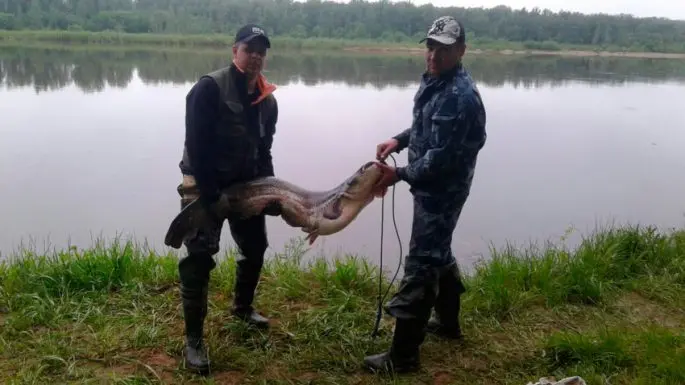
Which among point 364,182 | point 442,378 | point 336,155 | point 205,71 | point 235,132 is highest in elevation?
point 205,71

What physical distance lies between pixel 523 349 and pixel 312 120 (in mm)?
11785

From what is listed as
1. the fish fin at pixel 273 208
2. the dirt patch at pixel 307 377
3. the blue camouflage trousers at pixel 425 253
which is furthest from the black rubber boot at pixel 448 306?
the fish fin at pixel 273 208

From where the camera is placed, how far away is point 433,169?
3102 millimetres

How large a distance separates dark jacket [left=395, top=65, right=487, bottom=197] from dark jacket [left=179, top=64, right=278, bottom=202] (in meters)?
0.86

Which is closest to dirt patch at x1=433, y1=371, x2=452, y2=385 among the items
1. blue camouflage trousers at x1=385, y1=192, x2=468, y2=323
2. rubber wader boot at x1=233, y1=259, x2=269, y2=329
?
blue camouflage trousers at x1=385, y1=192, x2=468, y2=323

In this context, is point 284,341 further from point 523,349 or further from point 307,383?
point 523,349

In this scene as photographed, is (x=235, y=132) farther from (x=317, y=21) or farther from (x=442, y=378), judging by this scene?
(x=317, y=21)

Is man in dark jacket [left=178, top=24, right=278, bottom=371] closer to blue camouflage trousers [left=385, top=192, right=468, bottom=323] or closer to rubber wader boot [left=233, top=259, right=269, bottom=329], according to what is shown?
rubber wader boot [left=233, top=259, right=269, bottom=329]

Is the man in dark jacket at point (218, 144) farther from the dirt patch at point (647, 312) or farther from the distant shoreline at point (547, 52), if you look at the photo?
the distant shoreline at point (547, 52)

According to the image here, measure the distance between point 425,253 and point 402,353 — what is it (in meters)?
0.64

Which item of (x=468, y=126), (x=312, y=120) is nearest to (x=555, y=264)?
(x=468, y=126)

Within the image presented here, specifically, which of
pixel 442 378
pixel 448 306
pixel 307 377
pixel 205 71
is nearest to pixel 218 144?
pixel 307 377

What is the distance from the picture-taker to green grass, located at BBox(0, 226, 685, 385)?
11.5 ft

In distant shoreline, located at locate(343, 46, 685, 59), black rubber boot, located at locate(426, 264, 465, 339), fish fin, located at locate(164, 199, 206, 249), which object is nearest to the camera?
fish fin, located at locate(164, 199, 206, 249)
